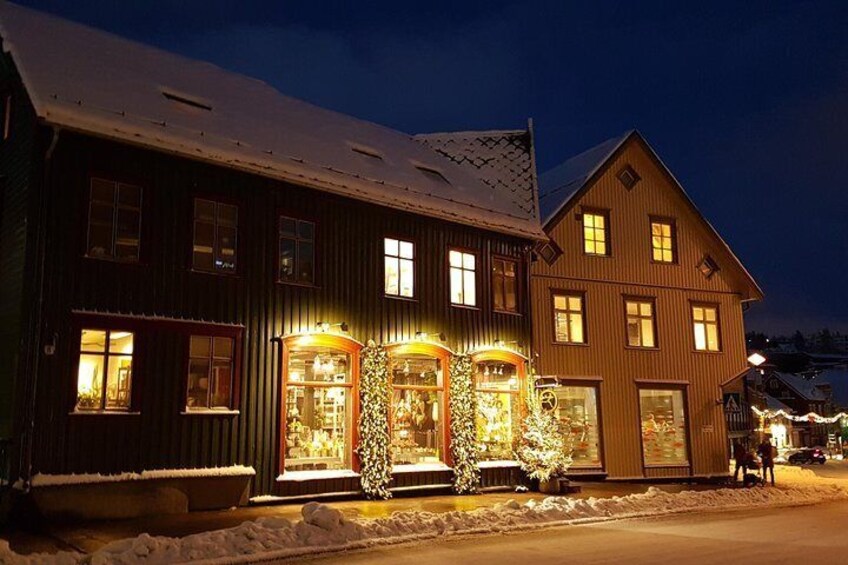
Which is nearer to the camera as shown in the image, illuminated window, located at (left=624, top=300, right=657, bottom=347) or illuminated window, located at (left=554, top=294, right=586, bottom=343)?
illuminated window, located at (left=554, top=294, right=586, bottom=343)

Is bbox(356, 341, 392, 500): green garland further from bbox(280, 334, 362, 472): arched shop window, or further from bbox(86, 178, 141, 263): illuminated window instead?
bbox(86, 178, 141, 263): illuminated window

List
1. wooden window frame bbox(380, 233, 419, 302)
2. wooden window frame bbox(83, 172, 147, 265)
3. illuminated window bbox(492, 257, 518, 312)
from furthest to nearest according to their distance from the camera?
illuminated window bbox(492, 257, 518, 312) < wooden window frame bbox(380, 233, 419, 302) < wooden window frame bbox(83, 172, 147, 265)

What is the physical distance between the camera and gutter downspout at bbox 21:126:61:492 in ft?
42.9

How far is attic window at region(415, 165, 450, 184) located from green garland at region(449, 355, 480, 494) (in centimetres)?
517

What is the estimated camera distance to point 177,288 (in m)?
15.2

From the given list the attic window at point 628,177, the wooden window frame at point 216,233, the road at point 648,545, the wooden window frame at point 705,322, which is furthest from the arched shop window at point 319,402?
the wooden window frame at point 705,322

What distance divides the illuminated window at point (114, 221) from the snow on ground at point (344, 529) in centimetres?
586

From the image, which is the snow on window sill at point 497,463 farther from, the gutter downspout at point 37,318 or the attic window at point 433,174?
the gutter downspout at point 37,318

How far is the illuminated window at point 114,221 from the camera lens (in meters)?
14.4

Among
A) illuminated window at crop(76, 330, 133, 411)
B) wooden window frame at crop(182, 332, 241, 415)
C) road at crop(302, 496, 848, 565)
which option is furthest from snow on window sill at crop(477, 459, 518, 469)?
illuminated window at crop(76, 330, 133, 411)

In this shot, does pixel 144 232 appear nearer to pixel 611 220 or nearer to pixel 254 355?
pixel 254 355

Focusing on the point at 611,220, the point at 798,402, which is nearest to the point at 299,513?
the point at 611,220

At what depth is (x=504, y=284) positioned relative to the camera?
21734mm

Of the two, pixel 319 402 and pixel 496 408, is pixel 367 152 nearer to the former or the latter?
pixel 319 402
